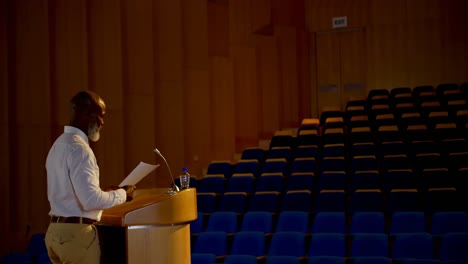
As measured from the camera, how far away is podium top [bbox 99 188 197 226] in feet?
7.13

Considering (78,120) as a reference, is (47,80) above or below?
above

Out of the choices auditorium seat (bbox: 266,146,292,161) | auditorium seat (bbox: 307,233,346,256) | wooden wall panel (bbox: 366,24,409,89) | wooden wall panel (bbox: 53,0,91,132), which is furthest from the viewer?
wooden wall panel (bbox: 366,24,409,89)

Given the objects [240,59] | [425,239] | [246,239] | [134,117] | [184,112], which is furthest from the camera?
[240,59]

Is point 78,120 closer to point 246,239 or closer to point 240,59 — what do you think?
point 246,239

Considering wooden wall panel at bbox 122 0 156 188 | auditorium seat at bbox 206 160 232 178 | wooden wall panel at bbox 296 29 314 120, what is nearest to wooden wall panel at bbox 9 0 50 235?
wooden wall panel at bbox 122 0 156 188

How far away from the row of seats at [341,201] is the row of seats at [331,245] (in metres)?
0.42

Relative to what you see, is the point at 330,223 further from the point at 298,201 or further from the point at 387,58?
the point at 387,58

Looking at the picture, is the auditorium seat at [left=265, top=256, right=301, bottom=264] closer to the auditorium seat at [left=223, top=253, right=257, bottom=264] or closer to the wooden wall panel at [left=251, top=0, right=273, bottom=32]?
the auditorium seat at [left=223, top=253, right=257, bottom=264]

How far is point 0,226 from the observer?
5617 mm

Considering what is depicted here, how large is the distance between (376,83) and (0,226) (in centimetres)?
608

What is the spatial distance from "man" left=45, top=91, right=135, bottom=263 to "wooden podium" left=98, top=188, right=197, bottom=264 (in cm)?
12

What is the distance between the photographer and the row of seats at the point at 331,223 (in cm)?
447

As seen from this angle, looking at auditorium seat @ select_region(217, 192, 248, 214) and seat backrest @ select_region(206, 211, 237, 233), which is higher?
auditorium seat @ select_region(217, 192, 248, 214)

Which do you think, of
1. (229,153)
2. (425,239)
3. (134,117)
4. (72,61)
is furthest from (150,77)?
(425,239)
